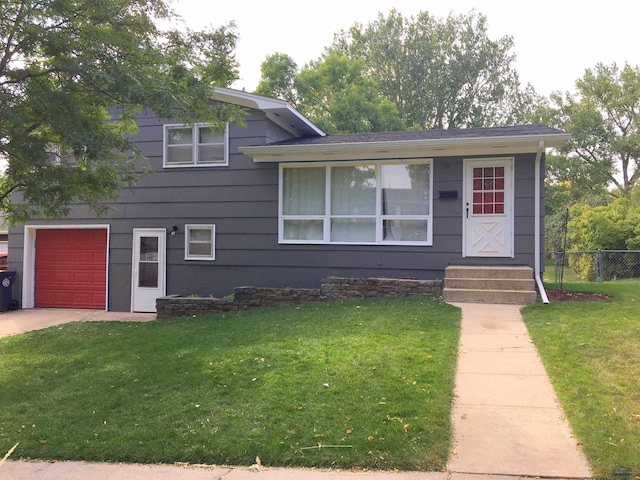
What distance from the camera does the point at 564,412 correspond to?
4.42 meters

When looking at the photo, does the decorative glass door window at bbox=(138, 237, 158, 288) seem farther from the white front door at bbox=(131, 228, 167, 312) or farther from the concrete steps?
the concrete steps

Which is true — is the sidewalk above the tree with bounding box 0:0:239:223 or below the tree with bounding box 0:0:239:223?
below

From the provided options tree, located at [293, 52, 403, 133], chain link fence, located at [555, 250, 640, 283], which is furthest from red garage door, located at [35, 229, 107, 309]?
chain link fence, located at [555, 250, 640, 283]

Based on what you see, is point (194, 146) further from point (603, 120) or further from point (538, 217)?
point (603, 120)

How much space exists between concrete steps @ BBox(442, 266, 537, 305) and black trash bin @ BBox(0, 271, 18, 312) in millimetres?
10328

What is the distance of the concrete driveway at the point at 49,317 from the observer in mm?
10250

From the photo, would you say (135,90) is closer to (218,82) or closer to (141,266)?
(218,82)

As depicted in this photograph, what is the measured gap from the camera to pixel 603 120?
1271 inches

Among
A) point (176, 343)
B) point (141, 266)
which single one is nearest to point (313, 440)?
point (176, 343)

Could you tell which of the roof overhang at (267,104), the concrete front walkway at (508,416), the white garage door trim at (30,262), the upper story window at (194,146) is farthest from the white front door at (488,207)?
the white garage door trim at (30,262)

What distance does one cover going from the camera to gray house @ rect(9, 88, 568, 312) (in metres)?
10.1

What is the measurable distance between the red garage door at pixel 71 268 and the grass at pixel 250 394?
451 cm

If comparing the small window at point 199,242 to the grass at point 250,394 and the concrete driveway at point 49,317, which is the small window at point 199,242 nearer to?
the concrete driveway at point 49,317

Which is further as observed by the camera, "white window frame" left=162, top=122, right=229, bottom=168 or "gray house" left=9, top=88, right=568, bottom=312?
"white window frame" left=162, top=122, right=229, bottom=168
